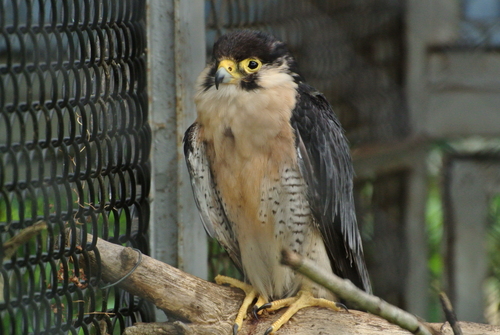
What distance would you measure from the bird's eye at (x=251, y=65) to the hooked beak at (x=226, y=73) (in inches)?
1.5

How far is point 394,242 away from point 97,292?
3433 mm

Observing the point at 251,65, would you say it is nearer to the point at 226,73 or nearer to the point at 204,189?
the point at 226,73

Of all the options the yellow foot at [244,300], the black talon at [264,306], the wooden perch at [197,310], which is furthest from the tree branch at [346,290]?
the black talon at [264,306]

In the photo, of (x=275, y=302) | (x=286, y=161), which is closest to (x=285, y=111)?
(x=286, y=161)

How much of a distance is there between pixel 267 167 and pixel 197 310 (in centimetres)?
61

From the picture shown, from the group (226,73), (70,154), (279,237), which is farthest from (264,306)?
(70,154)

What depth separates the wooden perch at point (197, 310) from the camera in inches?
79.7

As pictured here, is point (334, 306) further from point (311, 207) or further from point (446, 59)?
point (446, 59)

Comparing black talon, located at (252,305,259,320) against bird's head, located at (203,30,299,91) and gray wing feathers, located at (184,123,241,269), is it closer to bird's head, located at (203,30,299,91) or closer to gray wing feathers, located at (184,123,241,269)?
gray wing feathers, located at (184,123,241,269)

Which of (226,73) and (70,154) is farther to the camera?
(226,73)

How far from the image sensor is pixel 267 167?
98.9 inches

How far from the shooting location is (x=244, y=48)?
2545mm

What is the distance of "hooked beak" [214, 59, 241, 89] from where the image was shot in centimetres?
247

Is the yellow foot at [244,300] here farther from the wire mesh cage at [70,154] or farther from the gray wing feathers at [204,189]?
the wire mesh cage at [70,154]
